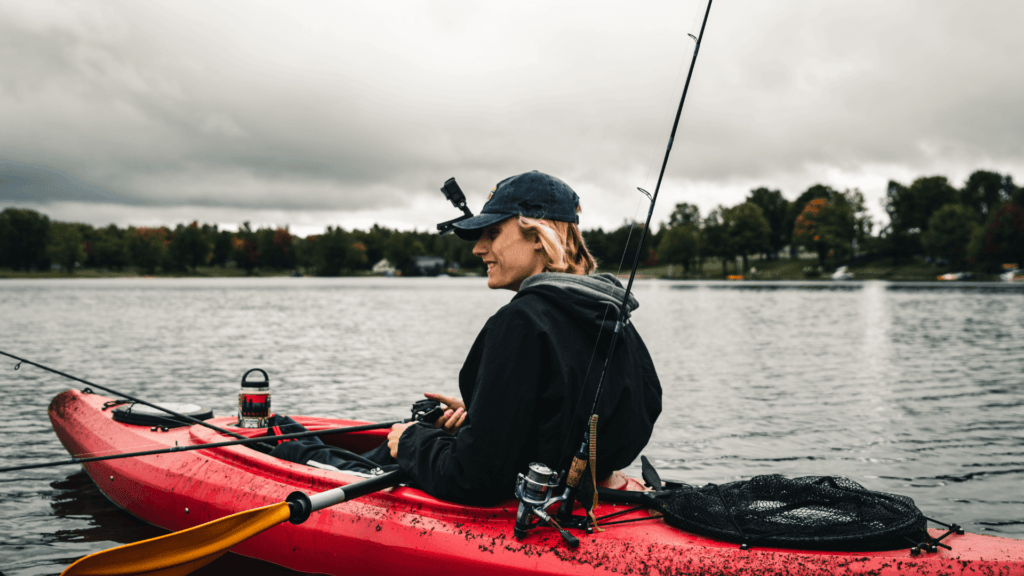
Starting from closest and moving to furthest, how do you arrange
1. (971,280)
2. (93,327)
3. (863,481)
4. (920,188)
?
1. (863,481)
2. (93,327)
3. (971,280)
4. (920,188)

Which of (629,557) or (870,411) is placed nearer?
(629,557)

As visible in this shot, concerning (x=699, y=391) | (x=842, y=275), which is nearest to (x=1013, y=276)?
(x=842, y=275)

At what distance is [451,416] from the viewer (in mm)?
3750

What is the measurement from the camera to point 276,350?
20.7 metres

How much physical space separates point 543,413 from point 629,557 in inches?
34.0

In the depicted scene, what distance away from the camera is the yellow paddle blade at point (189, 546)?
317 centimetres

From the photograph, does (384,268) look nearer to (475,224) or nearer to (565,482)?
(475,224)

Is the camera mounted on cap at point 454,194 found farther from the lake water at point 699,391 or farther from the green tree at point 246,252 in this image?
the green tree at point 246,252

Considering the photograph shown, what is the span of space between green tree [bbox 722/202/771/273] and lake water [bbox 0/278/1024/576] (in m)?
75.3

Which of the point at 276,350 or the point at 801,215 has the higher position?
the point at 801,215

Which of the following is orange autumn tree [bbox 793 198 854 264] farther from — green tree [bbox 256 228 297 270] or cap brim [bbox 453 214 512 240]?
green tree [bbox 256 228 297 270]

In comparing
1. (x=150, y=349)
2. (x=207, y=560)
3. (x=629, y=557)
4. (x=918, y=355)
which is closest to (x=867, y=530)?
(x=629, y=557)

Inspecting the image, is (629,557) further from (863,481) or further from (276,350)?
(276,350)

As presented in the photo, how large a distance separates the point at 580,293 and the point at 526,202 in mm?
557
